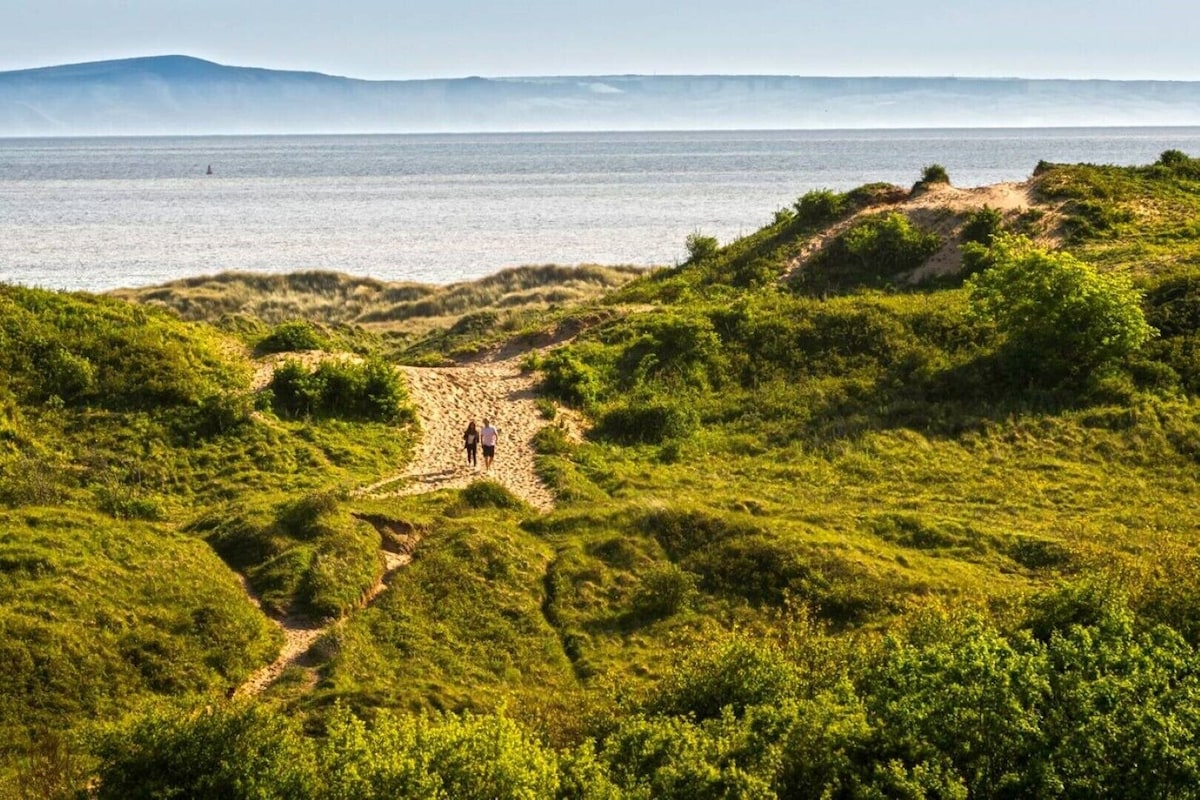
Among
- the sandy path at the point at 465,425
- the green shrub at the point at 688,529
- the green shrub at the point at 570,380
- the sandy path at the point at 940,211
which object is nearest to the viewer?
the green shrub at the point at 688,529

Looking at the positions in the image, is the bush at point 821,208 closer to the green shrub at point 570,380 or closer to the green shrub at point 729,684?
the green shrub at point 570,380

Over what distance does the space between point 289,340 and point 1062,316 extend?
82.4ft

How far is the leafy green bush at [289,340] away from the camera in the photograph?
41219 mm

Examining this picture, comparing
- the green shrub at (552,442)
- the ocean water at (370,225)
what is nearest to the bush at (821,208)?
the green shrub at (552,442)

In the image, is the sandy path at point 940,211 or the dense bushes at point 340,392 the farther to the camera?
the sandy path at point 940,211

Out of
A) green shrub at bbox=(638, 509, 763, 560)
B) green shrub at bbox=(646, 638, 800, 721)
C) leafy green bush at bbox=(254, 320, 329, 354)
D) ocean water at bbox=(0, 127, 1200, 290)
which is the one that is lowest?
ocean water at bbox=(0, 127, 1200, 290)

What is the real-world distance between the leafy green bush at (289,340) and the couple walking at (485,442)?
A: 9551mm

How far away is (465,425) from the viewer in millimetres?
37969

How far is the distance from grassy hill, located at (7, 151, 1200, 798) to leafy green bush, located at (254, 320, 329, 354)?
0.12m

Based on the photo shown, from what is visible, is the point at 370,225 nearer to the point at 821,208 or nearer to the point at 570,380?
the point at 821,208

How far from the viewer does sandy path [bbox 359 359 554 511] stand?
3281cm

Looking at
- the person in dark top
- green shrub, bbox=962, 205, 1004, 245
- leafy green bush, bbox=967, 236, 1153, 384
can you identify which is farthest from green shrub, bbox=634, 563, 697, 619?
green shrub, bbox=962, 205, 1004, 245

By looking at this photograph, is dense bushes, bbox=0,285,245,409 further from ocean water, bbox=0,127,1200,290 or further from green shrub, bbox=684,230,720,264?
ocean water, bbox=0,127,1200,290

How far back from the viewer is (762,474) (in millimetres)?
34219
